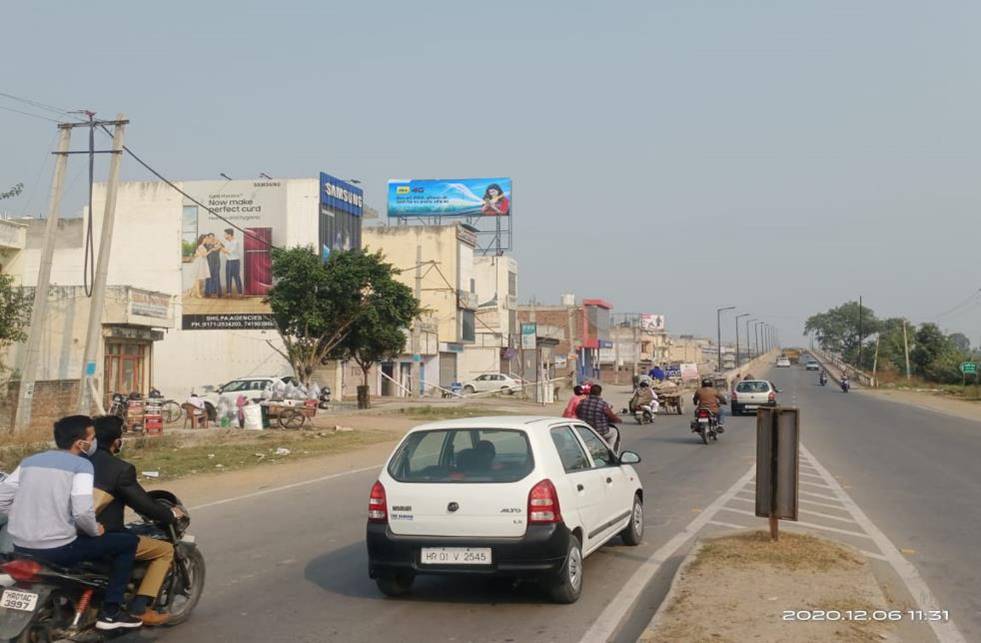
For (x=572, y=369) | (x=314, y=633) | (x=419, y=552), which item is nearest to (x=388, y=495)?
(x=419, y=552)

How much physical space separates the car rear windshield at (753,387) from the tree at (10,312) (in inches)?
1083

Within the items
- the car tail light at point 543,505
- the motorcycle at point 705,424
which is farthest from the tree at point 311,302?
the car tail light at point 543,505

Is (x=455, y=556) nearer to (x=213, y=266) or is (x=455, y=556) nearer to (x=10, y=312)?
(x=10, y=312)

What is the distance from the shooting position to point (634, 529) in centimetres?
A: 1018

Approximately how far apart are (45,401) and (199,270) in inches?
982

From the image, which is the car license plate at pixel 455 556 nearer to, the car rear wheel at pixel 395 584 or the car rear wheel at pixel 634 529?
the car rear wheel at pixel 395 584

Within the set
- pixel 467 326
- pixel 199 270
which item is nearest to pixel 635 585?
pixel 199 270

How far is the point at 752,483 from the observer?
53.2ft

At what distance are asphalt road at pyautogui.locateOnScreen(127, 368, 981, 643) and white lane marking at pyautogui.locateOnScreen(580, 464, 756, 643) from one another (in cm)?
7

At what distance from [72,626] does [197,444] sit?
18.8 metres

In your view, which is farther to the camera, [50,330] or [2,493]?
[50,330]

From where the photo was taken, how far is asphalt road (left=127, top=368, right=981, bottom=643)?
7.20 metres

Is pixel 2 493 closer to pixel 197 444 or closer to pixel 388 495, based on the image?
pixel 388 495

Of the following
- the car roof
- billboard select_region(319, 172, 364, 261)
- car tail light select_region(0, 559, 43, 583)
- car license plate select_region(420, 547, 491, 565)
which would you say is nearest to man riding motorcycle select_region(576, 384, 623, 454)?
the car roof
